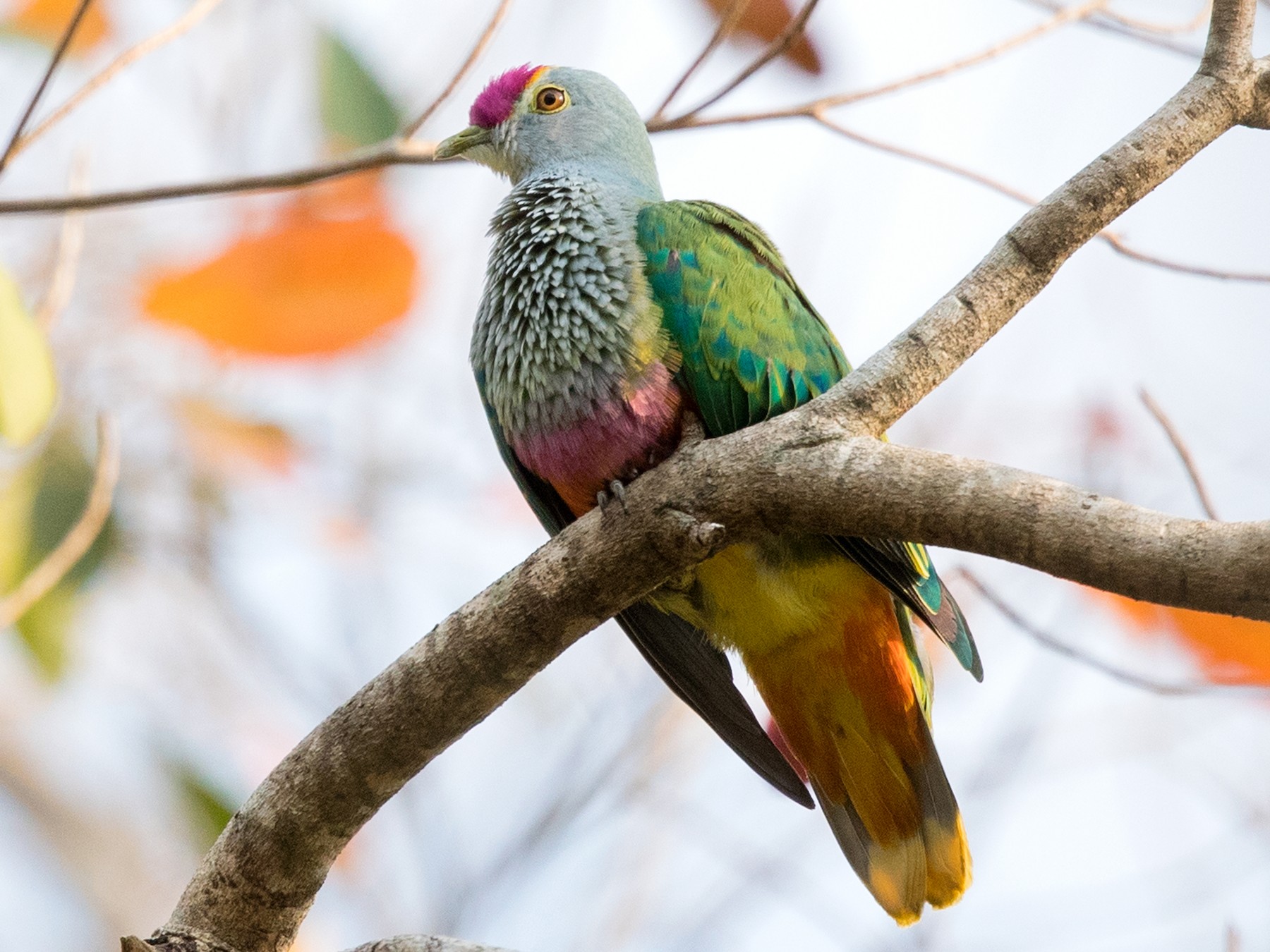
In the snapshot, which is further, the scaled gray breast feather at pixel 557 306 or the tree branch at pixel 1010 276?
the scaled gray breast feather at pixel 557 306

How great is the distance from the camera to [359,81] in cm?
425

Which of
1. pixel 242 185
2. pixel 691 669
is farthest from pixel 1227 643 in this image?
pixel 242 185

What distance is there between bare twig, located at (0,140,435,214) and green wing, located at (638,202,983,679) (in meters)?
0.61

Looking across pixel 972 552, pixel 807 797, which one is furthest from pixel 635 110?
pixel 972 552

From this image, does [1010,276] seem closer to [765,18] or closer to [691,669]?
[691,669]

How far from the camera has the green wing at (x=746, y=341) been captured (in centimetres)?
280

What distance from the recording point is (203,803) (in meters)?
3.99

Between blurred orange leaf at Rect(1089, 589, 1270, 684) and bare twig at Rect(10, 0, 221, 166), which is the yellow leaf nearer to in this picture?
bare twig at Rect(10, 0, 221, 166)

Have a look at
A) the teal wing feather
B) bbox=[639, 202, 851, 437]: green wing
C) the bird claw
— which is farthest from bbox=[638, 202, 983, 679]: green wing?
the teal wing feather

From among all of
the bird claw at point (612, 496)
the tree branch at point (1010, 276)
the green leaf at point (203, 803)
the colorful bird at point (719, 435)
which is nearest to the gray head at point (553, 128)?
the colorful bird at point (719, 435)

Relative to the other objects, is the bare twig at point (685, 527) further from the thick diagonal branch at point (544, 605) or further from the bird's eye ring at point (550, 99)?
Result: the bird's eye ring at point (550, 99)

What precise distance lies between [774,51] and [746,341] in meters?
0.64

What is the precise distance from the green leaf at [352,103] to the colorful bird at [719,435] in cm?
83

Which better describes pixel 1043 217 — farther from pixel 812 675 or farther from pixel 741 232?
pixel 812 675
